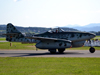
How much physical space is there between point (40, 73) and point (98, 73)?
3826 mm

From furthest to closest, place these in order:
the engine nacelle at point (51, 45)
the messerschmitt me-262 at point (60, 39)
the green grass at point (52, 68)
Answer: the engine nacelle at point (51, 45) < the messerschmitt me-262 at point (60, 39) < the green grass at point (52, 68)

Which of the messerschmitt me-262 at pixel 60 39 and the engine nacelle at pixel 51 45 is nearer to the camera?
the messerschmitt me-262 at pixel 60 39

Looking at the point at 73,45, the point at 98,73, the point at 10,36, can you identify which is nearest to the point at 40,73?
the point at 98,73

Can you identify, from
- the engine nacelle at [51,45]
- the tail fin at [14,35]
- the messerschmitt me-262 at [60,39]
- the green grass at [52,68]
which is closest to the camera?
the green grass at [52,68]

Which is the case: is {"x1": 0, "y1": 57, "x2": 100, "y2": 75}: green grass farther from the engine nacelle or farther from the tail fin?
the tail fin

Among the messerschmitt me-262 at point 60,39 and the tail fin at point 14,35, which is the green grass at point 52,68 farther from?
the tail fin at point 14,35

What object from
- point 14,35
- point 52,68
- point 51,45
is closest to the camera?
point 52,68

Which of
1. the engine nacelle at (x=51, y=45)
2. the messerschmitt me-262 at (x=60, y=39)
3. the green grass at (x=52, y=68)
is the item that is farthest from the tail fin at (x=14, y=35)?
the green grass at (x=52, y=68)

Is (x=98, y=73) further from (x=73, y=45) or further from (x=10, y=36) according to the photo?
(x=10, y=36)

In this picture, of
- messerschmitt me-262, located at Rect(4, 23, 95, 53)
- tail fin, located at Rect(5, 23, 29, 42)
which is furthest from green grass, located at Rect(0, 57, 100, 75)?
tail fin, located at Rect(5, 23, 29, 42)

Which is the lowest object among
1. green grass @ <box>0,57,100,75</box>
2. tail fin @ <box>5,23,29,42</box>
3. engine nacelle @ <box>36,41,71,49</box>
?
green grass @ <box>0,57,100,75</box>

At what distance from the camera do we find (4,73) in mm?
12461

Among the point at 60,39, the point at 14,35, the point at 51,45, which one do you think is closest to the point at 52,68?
the point at 51,45

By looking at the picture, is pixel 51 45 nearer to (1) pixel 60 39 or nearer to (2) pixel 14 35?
(1) pixel 60 39
